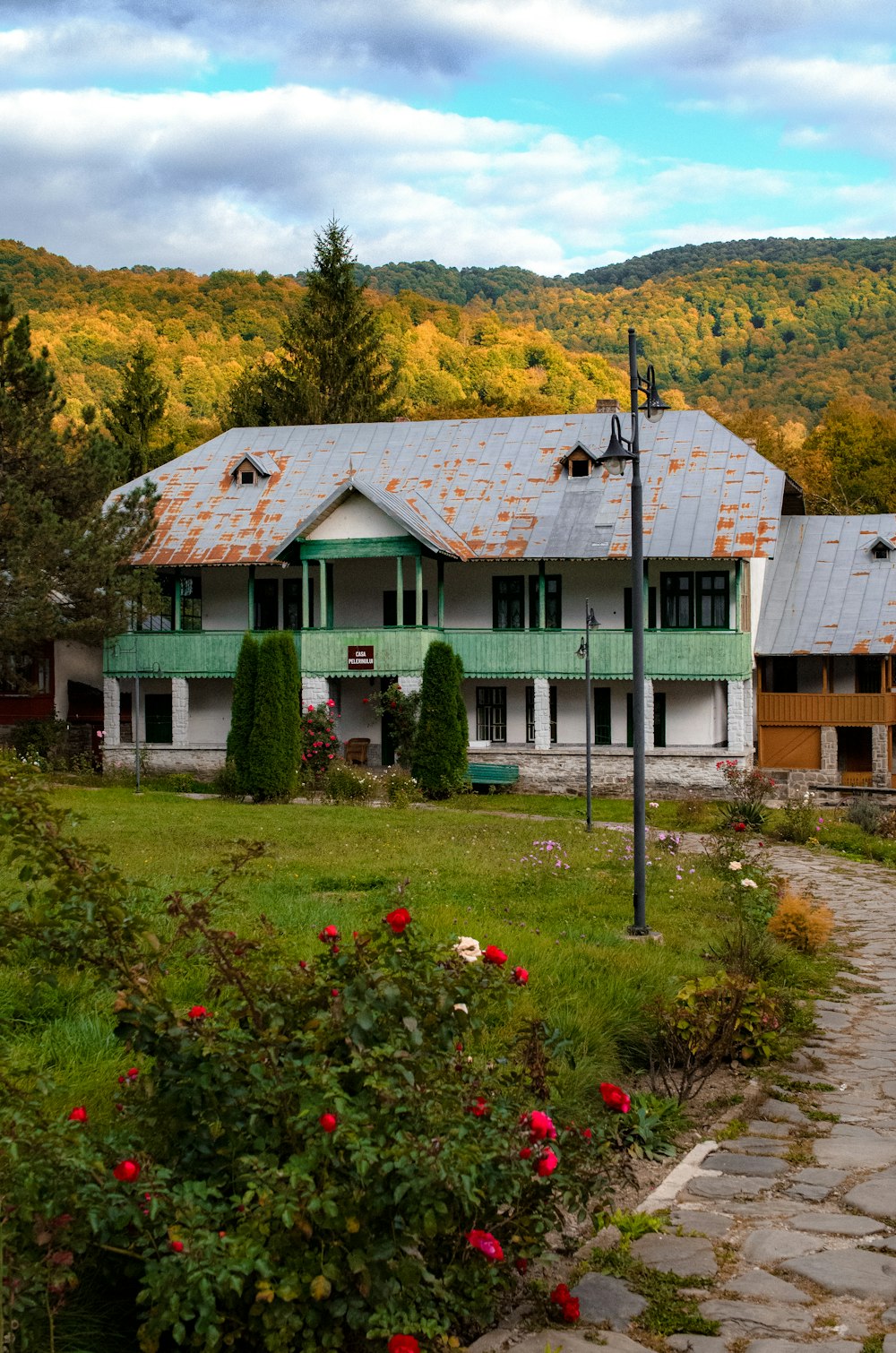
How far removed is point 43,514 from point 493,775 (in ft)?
35.7

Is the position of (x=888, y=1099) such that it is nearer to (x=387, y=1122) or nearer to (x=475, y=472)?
(x=387, y=1122)

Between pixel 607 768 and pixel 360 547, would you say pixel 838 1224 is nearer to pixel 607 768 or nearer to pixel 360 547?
pixel 607 768

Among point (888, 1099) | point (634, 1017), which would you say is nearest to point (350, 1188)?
point (634, 1017)

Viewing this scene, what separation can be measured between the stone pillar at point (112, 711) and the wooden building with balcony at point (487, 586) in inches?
1.9

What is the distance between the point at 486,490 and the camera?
3164 cm

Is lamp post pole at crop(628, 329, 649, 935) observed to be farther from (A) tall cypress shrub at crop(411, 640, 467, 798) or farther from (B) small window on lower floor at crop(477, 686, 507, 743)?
(B) small window on lower floor at crop(477, 686, 507, 743)

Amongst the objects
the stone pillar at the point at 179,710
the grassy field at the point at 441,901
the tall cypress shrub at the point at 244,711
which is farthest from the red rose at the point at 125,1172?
the stone pillar at the point at 179,710

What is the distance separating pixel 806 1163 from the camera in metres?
7.02

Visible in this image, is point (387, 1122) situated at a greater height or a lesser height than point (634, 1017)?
greater

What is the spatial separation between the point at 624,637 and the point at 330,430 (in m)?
10.8

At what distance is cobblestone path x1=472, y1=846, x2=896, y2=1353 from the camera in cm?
504

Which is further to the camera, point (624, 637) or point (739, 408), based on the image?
point (739, 408)

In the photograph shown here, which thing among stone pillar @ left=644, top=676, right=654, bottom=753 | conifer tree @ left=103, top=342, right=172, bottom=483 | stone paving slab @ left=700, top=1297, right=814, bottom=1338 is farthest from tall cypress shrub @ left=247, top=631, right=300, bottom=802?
conifer tree @ left=103, top=342, right=172, bottom=483

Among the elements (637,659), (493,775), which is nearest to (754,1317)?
(637,659)
